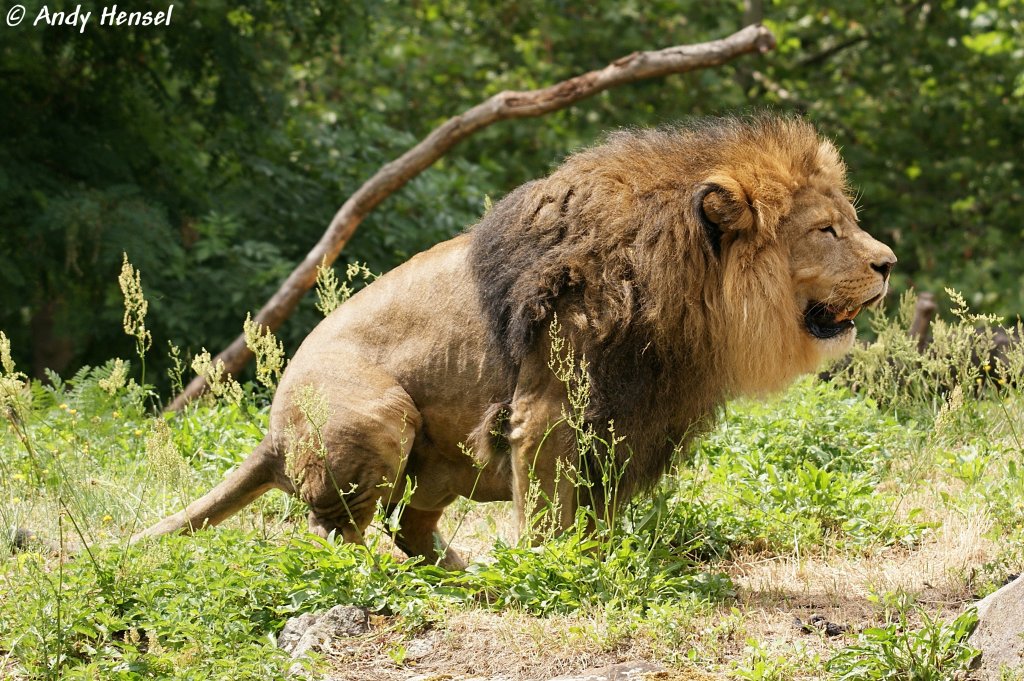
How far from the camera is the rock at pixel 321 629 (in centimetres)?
408

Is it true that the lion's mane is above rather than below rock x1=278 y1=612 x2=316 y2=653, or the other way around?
above

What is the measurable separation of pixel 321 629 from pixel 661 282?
1733 millimetres

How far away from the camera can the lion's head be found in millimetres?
4691

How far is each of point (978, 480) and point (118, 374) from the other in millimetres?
3662

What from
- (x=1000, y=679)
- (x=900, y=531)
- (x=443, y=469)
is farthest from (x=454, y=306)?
(x=1000, y=679)

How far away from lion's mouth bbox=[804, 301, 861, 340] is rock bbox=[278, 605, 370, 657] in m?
2.03

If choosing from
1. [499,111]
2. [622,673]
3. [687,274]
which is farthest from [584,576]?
[499,111]

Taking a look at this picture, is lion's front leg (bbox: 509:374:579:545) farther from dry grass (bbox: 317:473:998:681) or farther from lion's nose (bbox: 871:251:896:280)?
lion's nose (bbox: 871:251:896:280)

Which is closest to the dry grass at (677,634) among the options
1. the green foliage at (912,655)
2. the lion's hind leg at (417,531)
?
the green foliage at (912,655)

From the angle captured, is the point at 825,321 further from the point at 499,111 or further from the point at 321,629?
the point at 499,111

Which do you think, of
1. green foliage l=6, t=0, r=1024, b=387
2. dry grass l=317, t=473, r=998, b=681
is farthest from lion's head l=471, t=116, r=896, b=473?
green foliage l=6, t=0, r=1024, b=387

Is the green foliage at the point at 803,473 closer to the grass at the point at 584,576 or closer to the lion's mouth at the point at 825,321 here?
the grass at the point at 584,576

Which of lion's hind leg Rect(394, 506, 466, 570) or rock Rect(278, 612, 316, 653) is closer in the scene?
rock Rect(278, 612, 316, 653)

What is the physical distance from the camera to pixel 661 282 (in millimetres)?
4672
